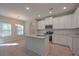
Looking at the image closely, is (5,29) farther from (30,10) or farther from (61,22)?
(61,22)

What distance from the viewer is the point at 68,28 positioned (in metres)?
3.74

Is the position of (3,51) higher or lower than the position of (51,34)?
lower

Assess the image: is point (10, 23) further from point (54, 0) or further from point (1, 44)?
point (54, 0)

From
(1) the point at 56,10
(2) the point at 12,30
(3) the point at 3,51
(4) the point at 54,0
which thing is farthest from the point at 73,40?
(3) the point at 3,51

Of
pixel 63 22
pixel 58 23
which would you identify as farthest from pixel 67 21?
pixel 58 23

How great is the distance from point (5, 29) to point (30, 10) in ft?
3.22

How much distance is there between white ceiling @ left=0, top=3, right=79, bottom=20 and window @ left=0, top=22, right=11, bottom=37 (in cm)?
32

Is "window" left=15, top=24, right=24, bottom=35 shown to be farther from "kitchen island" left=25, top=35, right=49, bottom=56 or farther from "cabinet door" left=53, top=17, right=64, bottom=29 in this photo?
"cabinet door" left=53, top=17, right=64, bottom=29

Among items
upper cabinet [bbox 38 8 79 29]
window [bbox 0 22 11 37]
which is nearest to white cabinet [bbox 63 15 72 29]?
upper cabinet [bbox 38 8 79 29]

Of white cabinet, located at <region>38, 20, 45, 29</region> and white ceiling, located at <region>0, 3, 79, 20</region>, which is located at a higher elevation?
white ceiling, located at <region>0, 3, 79, 20</region>

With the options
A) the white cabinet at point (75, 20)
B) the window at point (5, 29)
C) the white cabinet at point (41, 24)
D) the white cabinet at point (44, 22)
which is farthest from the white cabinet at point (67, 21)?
the window at point (5, 29)

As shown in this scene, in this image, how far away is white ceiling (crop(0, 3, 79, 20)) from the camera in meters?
3.05

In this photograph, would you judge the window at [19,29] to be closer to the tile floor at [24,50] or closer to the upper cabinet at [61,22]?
the tile floor at [24,50]

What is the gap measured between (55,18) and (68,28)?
23.2 inches
